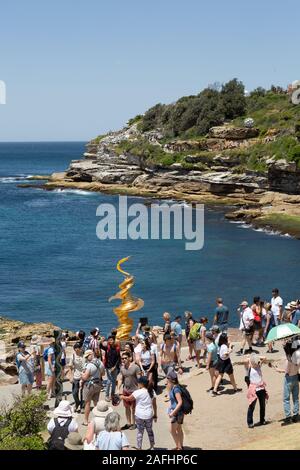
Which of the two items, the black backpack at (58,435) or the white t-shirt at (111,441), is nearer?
the white t-shirt at (111,441)

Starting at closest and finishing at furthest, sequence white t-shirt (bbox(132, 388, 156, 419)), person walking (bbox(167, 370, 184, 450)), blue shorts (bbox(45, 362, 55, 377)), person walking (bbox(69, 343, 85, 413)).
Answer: person walking (bbox(167, 370, 184, 450)) → white t-shirt (bbox(132, 388, 156, 419)) → person walking (bbox(69, 343, 85, 413)) → blue shorts (bbox(45, 362, 55, 377))

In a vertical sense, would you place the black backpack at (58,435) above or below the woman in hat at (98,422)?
below

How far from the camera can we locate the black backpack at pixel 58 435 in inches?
338

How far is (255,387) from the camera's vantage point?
433 inches

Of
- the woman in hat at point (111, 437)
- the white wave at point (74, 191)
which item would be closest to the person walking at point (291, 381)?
the woman in hat at point (111, 437)

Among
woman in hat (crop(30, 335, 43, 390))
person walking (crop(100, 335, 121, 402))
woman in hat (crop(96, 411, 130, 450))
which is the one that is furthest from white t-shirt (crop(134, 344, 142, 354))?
woman in hat (crop(96, 411, 130, 450))

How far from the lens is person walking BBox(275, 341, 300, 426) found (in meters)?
10.7

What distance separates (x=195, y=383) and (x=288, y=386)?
3.52 meters

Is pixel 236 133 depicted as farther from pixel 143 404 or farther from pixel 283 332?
pixel 143 404

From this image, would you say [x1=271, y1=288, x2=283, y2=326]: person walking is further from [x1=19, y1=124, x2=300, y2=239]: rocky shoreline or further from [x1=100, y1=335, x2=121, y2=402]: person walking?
[x1=19, y1=124, x2=300, y2=239]: rocky shoreline

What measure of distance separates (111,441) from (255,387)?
3.73 m

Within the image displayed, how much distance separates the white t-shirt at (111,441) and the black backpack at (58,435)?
2.59ft

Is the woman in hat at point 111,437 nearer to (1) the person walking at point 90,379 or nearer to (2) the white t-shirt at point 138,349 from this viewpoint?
(1) the person walking at point 90,379

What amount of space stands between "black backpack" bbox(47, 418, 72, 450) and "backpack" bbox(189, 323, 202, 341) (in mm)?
6591
